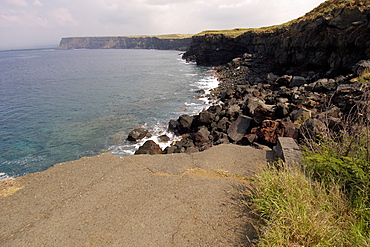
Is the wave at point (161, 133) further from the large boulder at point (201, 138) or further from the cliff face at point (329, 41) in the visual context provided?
the cliff face at point (329, 41)

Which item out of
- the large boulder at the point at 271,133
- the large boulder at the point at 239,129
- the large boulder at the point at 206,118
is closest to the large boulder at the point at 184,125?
the large boulder at the point at 206,118

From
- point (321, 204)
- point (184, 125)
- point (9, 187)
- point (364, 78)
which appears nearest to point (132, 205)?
point (9, 187)

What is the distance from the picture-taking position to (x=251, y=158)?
7258mm

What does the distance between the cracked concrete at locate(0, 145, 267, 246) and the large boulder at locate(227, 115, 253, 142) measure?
5075 mm

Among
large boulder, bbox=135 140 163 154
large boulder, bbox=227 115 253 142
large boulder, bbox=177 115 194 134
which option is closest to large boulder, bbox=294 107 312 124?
large boulder, bbox=227 115 253 142

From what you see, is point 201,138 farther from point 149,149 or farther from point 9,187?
point 9,187

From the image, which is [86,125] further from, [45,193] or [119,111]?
[45,193]

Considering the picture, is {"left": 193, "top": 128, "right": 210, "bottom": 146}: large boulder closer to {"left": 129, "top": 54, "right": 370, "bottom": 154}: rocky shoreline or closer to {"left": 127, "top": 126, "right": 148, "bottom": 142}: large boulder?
{"left": 129, "top": 54, "right": 370, "bottom": 154}: rocky shoreline

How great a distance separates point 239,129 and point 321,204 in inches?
354

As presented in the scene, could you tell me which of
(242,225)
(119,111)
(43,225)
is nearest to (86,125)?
(119,111)

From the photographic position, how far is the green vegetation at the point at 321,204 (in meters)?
3.24

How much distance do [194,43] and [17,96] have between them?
228 feet

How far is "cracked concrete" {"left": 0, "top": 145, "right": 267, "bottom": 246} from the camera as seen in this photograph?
3.97m

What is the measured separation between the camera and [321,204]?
3812mm
